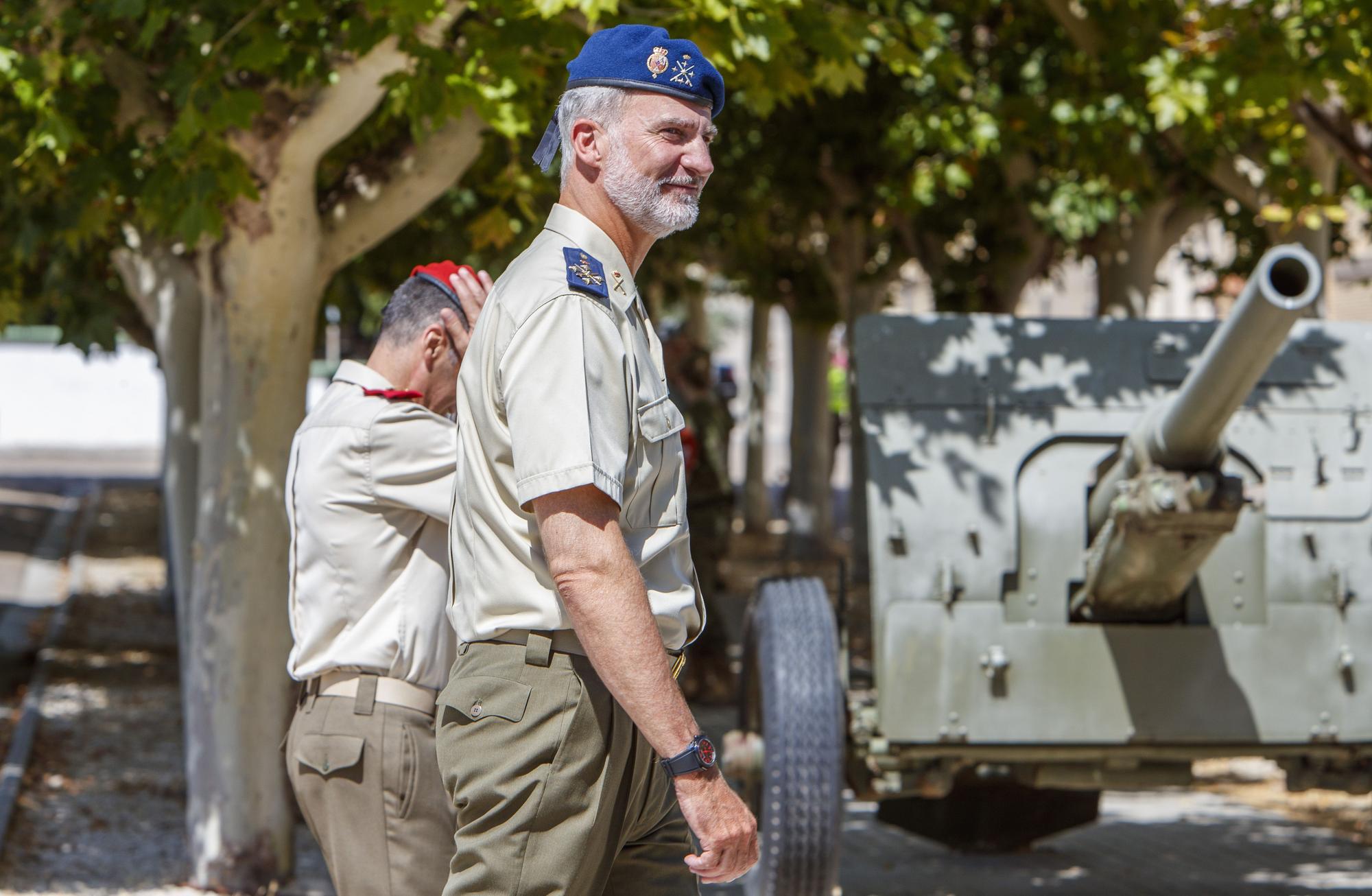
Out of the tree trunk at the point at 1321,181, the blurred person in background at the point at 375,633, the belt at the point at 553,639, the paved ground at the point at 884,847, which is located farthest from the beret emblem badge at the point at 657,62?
the tree trunk at the point at 1321,181

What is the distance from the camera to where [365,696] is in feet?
10.6

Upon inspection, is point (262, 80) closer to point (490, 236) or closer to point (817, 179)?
point (490, 236)

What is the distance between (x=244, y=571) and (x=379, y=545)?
311cm

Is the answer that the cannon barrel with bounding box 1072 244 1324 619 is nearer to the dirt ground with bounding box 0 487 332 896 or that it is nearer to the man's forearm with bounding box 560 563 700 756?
the man's forearm with bounding box 560 563 700 756

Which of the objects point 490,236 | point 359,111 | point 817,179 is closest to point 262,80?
point 359,111

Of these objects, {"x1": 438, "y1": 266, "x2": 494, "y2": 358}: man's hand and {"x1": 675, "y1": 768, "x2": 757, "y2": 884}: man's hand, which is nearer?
{"x1": 675, "y1": 768, "x2": 757, "y2": 884}: man's hand

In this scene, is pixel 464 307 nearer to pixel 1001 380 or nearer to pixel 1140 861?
pixel 1001 380

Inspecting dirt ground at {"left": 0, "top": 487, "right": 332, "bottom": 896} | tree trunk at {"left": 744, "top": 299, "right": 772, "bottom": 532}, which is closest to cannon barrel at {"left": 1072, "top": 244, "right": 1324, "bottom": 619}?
dirt ground at {"left": 0, "top": 487, "right": 332, "bottom": 896}

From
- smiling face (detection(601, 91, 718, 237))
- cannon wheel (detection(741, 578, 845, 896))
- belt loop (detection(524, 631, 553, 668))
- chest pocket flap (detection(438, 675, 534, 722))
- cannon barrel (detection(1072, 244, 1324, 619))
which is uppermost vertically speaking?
smiling face (detection(601, 91, 718, 237))

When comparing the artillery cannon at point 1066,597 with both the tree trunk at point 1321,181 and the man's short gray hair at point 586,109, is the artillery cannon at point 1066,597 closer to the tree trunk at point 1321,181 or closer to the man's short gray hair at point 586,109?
the man's short gray hair at point 586,109

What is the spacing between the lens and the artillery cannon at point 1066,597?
18.0 ft

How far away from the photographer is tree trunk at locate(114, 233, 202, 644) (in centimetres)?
780

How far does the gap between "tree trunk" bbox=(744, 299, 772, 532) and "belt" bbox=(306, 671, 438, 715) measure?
1726 cm

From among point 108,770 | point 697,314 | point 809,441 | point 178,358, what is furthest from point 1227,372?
point 697,314
